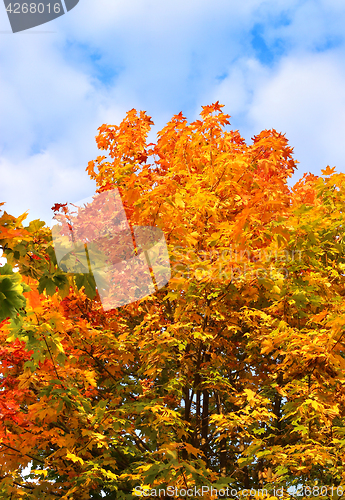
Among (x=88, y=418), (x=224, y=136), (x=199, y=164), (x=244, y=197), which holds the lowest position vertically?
(x=88, y=418)

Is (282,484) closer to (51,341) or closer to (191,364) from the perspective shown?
(191,364)

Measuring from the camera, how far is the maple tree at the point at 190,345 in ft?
18.8

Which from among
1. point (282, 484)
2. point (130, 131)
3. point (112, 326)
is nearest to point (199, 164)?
point (130, 131)

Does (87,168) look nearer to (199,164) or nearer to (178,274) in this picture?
(199,164)

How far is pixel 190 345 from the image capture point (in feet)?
25.7

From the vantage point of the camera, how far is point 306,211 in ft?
21.7

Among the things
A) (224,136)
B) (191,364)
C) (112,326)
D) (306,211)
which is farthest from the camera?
(224,136)

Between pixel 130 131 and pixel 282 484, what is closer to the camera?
pixel 282 484

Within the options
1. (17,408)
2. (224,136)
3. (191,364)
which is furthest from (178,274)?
(224,136)

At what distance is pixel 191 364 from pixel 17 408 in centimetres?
294

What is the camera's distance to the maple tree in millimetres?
5723

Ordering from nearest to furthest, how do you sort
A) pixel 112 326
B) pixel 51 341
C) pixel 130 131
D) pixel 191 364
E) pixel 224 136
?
pixel 51 341 → pixel 191 364 → pixel 112 326 → pixel 224 136 → pixel 130 131

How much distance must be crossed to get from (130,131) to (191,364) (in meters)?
5.86

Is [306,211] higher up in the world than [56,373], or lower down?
higher up
